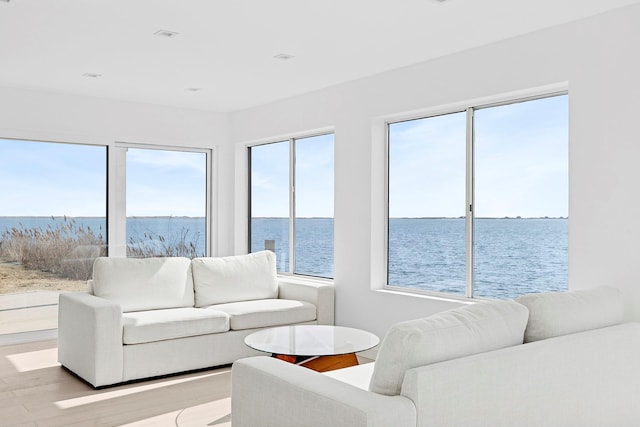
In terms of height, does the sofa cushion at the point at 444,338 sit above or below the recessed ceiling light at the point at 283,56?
below

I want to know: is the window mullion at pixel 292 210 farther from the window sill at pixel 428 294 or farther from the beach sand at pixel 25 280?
the beach sand at pixel 25 280

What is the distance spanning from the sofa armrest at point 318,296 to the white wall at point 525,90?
129mm

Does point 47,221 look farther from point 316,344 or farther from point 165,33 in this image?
point 316,344

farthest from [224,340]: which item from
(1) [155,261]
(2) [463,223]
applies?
(2) [463,223]

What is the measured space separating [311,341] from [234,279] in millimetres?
1921

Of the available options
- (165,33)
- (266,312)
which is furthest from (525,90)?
(266,312)

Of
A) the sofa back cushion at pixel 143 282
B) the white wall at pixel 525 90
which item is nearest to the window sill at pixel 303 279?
the white wall at pixel 525 90

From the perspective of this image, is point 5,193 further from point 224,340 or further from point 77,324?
point 224,340

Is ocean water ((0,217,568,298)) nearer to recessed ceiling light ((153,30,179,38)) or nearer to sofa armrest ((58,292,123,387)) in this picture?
sofa armrest ((58,292,123,387))

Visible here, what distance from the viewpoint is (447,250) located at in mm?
5047

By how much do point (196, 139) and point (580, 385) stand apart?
5529 millimetres

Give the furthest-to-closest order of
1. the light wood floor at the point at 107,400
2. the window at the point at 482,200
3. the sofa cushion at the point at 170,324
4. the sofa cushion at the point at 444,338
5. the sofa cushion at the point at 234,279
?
the sofa cushion at the point at 234,279 → the sofa cushion at the point at 170,324 → the window at the point at 482,200 → the light wood floor at the point at 107,400 → the sofa cushion at the point at 444,338

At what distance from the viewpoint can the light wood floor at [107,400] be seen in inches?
147

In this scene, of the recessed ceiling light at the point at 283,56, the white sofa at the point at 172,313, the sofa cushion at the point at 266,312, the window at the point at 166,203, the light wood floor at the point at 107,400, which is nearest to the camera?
the light wood floor at the point at 107,400
